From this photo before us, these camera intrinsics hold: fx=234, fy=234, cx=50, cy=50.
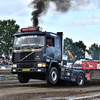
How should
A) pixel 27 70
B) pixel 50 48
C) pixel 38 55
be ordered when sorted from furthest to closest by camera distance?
pixel 50 48, pixel 27 70, pixel 38 55

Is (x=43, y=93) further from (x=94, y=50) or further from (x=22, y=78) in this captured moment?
(x=94, y=50)

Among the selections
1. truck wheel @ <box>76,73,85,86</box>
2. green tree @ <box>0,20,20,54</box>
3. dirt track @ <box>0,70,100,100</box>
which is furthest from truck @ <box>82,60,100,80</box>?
green tree @ <box>0,20,20,54</box>

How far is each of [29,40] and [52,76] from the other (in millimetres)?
2473

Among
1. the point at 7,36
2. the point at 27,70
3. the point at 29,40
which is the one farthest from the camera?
the point at 7,36

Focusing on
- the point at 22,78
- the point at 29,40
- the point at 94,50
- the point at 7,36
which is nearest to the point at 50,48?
the point at 29,40

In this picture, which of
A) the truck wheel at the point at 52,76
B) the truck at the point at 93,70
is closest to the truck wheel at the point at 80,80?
the truck at the point at 93,70

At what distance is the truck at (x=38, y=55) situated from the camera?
13.1 meters

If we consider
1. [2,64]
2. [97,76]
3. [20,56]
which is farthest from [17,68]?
[2,64]

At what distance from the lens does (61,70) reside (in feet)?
47.1

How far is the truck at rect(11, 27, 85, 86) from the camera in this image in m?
13.1

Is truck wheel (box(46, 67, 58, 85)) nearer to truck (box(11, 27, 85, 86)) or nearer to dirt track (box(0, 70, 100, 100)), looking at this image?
truck (box(11, 27, 85, 86))

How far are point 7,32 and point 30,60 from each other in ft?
155

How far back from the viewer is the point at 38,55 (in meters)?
13.1

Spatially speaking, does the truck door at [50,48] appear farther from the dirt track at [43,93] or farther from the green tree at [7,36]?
the green tree at [7,36]
